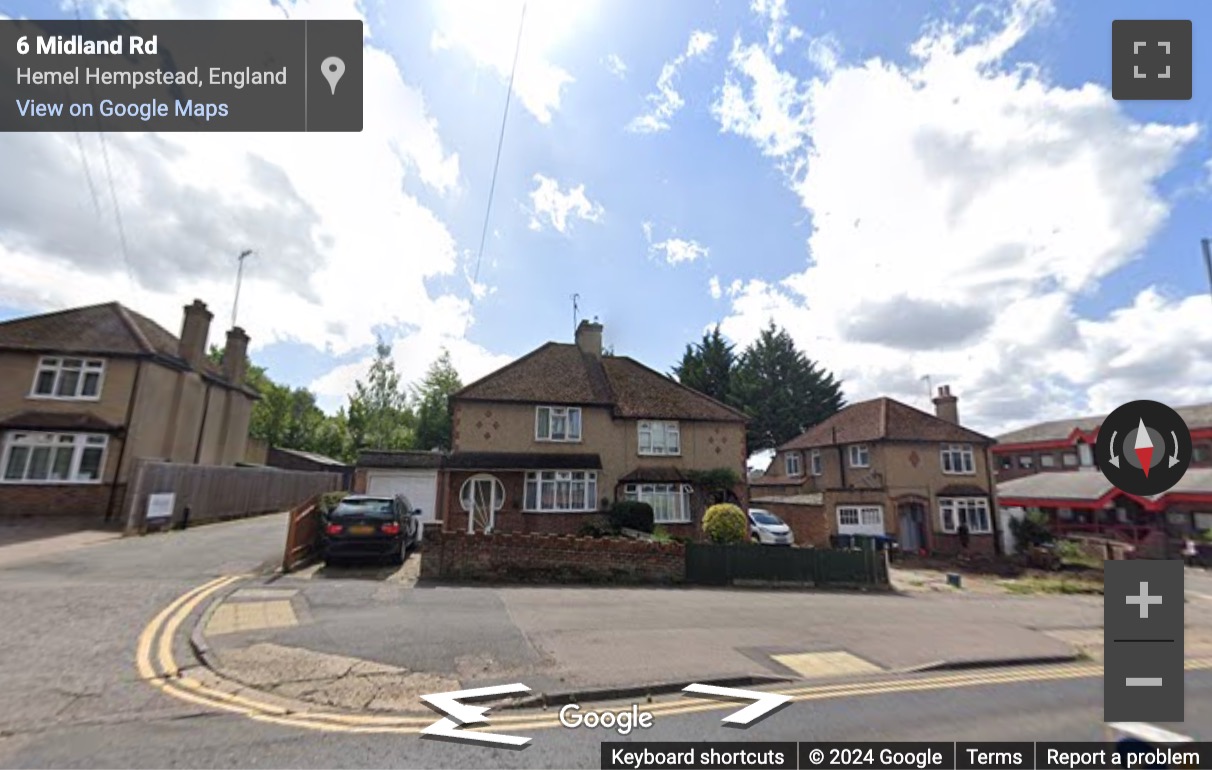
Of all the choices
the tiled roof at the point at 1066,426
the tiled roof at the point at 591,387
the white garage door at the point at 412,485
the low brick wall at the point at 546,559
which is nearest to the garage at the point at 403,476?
the white garage door at the point at 412,485

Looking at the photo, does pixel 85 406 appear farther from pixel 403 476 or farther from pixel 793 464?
pixel 793 464

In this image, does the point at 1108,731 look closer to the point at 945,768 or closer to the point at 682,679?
the point at 945,768

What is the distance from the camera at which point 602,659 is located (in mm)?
6594

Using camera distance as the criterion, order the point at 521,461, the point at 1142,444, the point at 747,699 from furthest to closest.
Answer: the point at 521,461
the point at 747,699
the point at 1142,444

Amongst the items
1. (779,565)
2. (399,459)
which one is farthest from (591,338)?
(779,565)

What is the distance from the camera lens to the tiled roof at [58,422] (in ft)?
57.2

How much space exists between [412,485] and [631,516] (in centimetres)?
999

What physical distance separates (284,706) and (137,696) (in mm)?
1377

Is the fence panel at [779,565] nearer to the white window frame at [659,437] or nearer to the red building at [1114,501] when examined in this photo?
the white window frame at [659,437]

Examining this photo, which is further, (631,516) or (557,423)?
(557,423)

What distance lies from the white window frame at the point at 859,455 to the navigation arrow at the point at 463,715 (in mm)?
26017

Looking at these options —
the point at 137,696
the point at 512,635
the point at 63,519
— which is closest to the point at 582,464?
the point at 512,635

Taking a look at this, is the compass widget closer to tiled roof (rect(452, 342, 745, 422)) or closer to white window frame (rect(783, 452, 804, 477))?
tiled roof (rect(452, 342, 745, 422))

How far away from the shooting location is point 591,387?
73.4 feet
